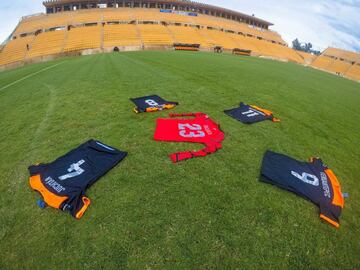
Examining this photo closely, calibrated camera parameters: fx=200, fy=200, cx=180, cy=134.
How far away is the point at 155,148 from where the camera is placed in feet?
14.6

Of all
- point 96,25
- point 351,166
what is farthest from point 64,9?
point 351,166

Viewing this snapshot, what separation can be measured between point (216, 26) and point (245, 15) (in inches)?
624

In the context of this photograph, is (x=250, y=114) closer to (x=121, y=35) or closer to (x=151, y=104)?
(x=151, y=104)

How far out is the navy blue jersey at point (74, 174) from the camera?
9.98 feet

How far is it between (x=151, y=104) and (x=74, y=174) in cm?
380

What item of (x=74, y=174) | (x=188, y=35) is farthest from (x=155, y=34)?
(x=74, y=174)

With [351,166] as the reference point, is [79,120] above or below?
below

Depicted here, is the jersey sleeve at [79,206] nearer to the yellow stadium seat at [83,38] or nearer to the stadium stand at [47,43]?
the yellow stadium seat at [83,38]

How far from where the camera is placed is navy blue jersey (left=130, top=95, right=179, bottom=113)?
20.9ft

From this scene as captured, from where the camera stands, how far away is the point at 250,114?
20.8ft

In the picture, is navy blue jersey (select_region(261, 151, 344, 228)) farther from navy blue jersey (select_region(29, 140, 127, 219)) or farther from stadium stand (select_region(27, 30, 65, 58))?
stadium stand (select_region(27, 30, 65, 58))

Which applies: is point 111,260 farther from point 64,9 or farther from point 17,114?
point 64,9

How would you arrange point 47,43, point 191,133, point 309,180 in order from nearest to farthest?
point 309,180, point 191,133, point 47,43

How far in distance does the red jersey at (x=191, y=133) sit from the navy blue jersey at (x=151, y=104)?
0.72 metres
